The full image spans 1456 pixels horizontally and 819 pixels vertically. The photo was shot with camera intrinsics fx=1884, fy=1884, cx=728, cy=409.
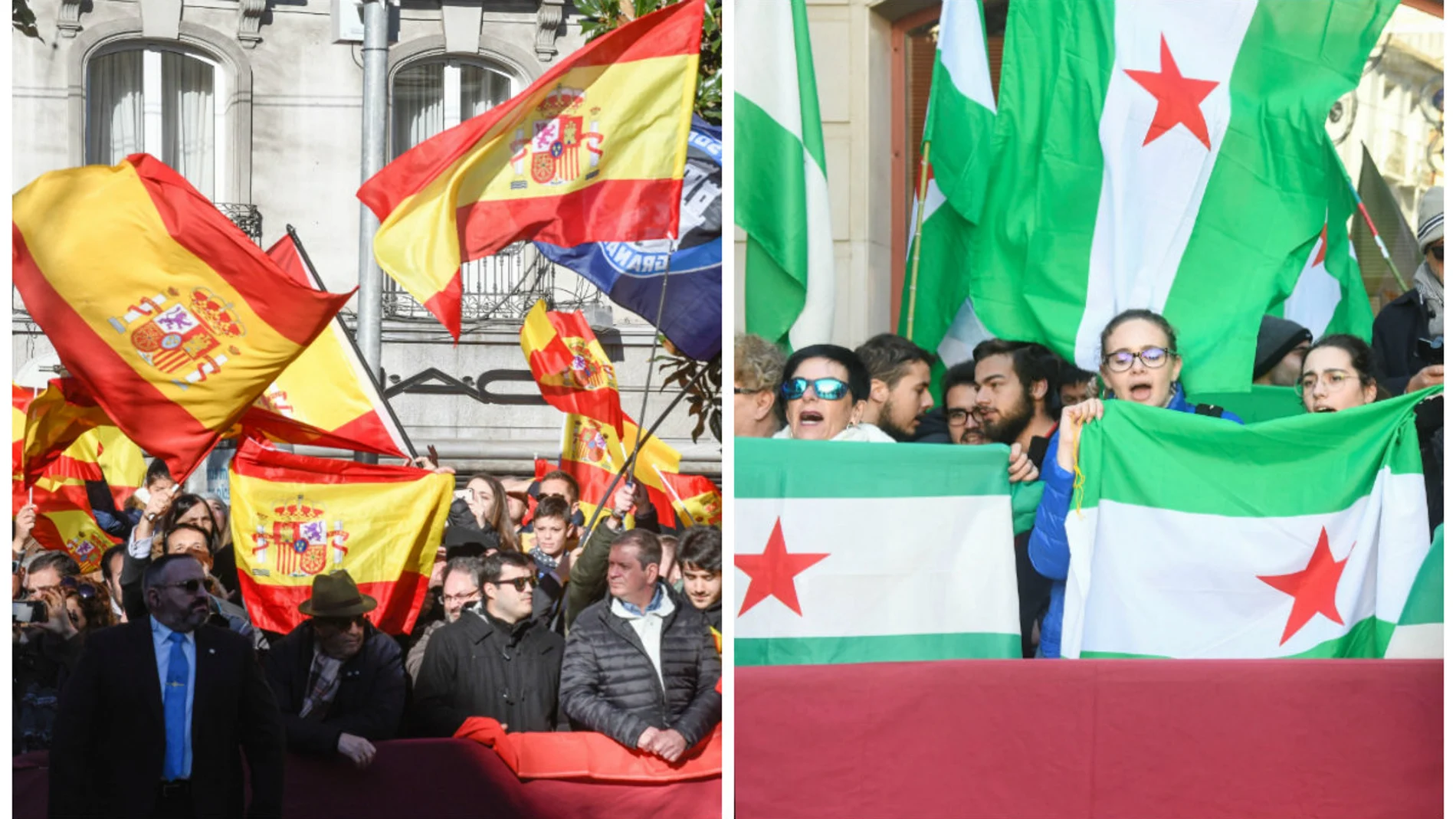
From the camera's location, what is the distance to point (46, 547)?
8.18 m

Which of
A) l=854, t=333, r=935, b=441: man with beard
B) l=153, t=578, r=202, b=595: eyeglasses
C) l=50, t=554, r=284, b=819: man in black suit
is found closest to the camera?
l=50, t=554, r=284, b=819: man in black suit

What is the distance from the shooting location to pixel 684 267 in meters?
7.99

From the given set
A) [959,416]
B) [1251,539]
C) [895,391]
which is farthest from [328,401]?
[1251,539]

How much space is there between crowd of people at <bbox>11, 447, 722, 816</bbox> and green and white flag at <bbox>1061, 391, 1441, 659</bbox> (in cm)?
157

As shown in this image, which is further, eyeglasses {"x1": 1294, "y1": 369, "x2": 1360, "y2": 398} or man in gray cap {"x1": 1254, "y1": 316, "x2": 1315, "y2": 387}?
man in gray cap {"x1": 1254, "y1": 316, "x2": 1315, "y2": 387}

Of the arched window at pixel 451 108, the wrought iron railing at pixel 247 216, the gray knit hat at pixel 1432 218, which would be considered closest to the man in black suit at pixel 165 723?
the wrought iron railing at pixel 247 216

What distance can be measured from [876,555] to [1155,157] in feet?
6.66

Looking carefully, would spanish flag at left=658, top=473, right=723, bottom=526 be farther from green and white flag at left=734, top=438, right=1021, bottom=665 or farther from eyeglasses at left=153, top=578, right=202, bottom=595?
eyeglasses at left=153, top=578, right=202, bottom=595

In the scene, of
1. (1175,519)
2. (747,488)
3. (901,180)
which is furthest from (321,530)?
(1175,519)

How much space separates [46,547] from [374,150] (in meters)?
2.24

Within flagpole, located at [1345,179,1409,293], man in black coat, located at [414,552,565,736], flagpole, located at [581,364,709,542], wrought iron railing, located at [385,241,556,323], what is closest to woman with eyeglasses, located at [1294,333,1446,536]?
flagpole, located at [1345,179,1409,293]

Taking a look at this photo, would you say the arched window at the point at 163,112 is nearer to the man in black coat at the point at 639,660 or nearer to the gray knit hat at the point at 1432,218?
the man in black coat at the point at 639,660

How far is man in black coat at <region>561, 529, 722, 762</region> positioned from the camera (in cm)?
743

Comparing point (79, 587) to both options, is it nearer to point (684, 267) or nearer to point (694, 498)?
point (694, 498)
